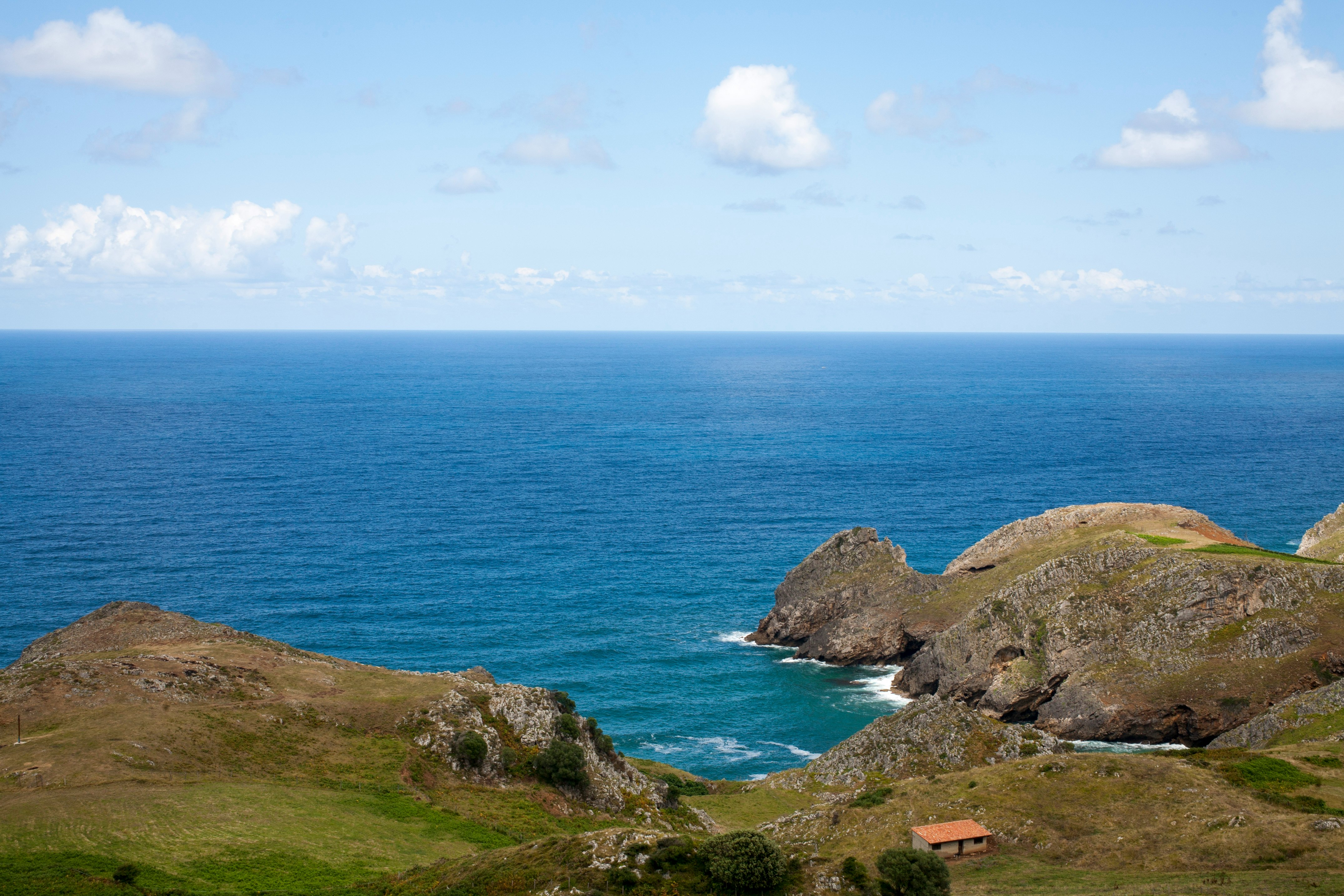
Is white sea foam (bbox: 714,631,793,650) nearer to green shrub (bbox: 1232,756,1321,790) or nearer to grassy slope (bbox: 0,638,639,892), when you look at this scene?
grassy slope (bbox: 0,638,639,892)

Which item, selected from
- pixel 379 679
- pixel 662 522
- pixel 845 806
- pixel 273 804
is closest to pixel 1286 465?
pixel 662 522

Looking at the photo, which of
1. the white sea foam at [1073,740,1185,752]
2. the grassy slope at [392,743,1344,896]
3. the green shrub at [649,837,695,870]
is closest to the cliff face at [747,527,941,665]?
the white sea foam at [1073,740,1185,752]

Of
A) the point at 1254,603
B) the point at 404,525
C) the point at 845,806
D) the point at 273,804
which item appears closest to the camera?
the point at 273,804

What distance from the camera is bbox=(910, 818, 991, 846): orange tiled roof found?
45500 mm

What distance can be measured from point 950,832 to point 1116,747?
37.0 metres

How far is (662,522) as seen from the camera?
479 ft

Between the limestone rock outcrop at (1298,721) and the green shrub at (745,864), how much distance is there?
3891 centimetres

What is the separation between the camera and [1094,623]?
84438 millimetres

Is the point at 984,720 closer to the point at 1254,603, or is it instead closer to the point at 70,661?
the point at 1254,603

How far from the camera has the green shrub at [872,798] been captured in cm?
5247

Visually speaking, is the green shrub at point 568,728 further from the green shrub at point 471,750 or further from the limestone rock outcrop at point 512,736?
the green shrub at point 471,750

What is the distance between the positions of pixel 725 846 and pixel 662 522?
346 ft

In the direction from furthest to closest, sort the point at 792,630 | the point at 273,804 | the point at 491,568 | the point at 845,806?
the point at 491,568, the point at 792,630, the point at 845,806, the point at 273,804

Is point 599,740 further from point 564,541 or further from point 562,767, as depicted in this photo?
point 564,541
